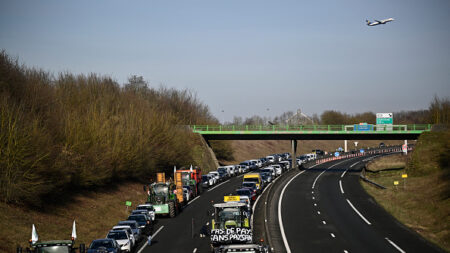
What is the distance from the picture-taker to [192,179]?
5656cm

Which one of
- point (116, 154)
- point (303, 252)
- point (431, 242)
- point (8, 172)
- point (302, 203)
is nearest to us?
point (303, 252)

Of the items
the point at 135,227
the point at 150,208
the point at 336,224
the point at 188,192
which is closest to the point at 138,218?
the point at 135,227

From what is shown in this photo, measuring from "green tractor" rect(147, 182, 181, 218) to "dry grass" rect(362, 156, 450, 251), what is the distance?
1878cm

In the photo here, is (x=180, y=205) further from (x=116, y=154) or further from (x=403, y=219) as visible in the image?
(x=403, y=219)

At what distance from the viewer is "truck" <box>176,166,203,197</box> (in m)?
54.9

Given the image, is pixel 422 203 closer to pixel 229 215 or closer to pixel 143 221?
pixel 229 215

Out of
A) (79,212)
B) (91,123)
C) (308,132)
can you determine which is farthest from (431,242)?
(308,132)

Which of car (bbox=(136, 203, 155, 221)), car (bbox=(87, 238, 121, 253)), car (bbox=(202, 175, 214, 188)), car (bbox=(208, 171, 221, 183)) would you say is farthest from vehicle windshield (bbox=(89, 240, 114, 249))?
car (bbox=(208, 171, 221, 183))

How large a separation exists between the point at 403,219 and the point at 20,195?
29.7 metres

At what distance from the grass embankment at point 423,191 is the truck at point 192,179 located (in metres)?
19.7

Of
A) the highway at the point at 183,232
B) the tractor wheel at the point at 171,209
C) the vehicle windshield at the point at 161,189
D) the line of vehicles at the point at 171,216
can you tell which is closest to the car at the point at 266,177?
the line of vehicles at the point at 171,216

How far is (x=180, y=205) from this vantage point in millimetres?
46125

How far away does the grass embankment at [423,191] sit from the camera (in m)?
37.8

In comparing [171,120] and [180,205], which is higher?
[171,120]
